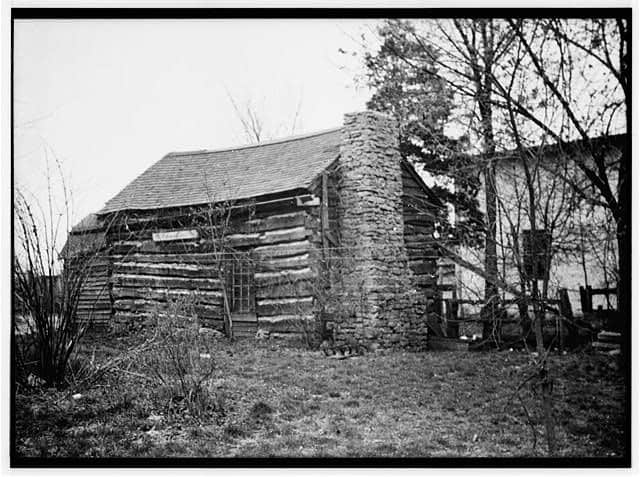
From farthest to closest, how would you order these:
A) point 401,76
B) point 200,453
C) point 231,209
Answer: point 231,209
point 401,76
point 200,453

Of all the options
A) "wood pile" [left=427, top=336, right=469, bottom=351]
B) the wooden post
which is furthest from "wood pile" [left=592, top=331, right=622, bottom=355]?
the wooden post

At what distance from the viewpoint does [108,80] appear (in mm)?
4176

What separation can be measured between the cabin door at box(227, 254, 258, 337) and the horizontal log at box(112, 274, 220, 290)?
0.13 m

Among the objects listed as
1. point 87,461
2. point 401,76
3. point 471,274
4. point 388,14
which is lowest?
point 87,461

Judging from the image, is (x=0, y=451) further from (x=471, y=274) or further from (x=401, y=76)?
(x=401, y=76)

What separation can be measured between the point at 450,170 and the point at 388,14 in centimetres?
117

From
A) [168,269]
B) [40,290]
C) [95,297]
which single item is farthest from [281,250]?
[40,290]

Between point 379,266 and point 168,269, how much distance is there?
5.41ft

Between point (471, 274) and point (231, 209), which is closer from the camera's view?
point (471, 274)

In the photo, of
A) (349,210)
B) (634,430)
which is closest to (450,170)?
(349,210)

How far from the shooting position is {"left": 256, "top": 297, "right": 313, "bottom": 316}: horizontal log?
185 inches

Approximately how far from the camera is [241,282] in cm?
479

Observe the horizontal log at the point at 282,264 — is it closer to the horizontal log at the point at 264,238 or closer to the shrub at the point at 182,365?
the horizontal log at the point at 264,238

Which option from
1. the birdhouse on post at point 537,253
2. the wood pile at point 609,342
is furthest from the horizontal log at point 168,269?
the wood pile at point 609,342
